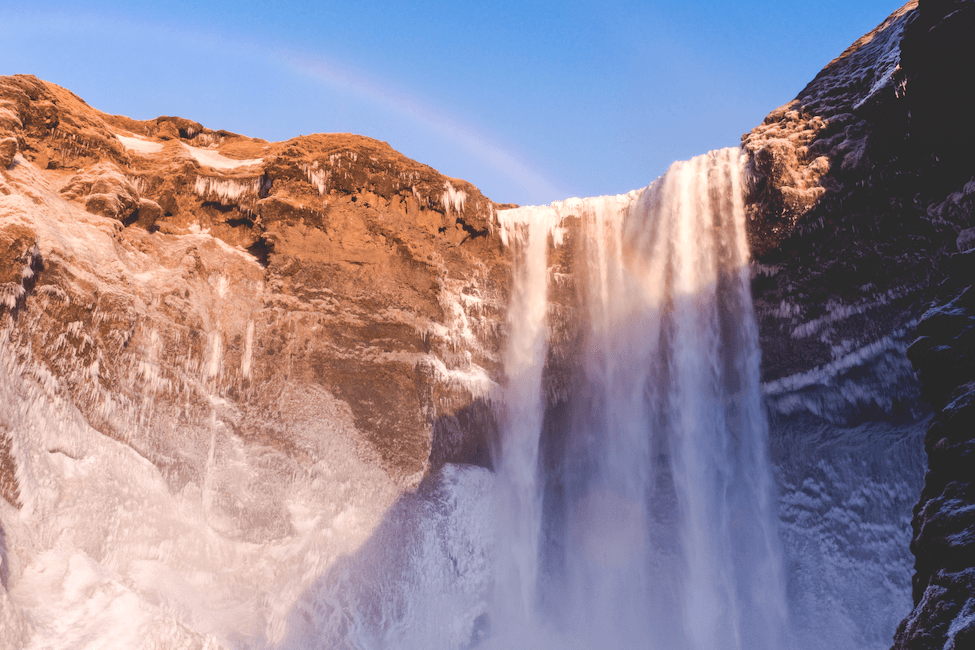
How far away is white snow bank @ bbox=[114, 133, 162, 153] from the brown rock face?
7 centimetres

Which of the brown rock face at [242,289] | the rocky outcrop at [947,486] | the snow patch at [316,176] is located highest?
the snow patch at [316,176]

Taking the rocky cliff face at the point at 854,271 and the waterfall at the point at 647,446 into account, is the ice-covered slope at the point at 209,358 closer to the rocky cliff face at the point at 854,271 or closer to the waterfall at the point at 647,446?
the waterfall at the point at 647,446

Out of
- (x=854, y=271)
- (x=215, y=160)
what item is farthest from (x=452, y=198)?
(x=854, y=271)

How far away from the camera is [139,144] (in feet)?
47.5

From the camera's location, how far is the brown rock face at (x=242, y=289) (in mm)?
10680

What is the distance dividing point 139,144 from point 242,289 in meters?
4.52

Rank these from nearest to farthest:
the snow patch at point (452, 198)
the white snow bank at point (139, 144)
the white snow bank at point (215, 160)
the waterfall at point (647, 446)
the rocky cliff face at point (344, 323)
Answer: the rocky cliff face at point (344, 323), the waterfall at point (647, 446), the white snow bank at point (139, 144), the white snow bank at point (215, 160), the snow patch at point (452, 198)

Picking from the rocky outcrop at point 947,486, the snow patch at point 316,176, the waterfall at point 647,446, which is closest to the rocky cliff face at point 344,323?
the snow patch at point 316,176

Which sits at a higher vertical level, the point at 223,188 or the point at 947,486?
the point at 223,188

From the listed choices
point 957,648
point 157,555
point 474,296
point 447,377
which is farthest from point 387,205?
point 957,648

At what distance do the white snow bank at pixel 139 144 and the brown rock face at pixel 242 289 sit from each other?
0.07 meters

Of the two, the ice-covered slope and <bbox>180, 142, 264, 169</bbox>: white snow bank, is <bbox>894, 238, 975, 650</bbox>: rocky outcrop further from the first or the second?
<bbox>180, 142, 264, 169</bbox>: white snow bank

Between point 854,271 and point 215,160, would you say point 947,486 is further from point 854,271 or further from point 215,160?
point 215,160

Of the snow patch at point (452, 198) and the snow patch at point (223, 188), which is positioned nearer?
the snow patch at point (223, 188)
